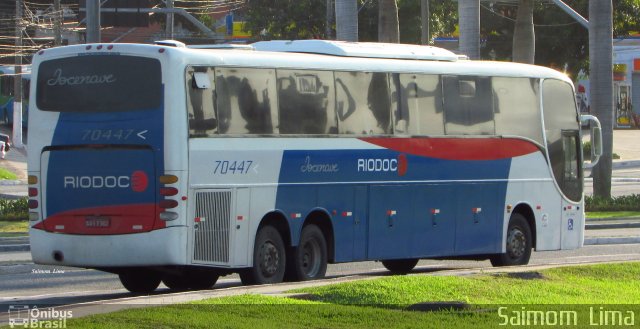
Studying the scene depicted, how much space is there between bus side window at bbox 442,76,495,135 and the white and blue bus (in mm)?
29

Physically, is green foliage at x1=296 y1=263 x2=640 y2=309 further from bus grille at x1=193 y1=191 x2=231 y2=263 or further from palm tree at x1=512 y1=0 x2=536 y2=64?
palm tree at x1=512 y1=0 x2=536 y2=64

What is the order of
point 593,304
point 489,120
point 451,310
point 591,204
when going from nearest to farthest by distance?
point 451,310
point 593,304
point 489,120
point 591,204

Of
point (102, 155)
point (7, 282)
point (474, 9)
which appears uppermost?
point (474, 9)

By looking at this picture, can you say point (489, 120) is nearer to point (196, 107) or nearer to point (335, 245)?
point (335, 245)

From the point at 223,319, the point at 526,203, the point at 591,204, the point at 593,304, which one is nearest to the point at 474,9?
the point at 591,204

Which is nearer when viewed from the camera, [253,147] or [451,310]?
[451,310]

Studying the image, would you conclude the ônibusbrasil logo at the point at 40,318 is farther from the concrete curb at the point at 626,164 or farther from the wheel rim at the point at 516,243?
the concrete curb at the point at 626,164

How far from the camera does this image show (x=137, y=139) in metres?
15.3

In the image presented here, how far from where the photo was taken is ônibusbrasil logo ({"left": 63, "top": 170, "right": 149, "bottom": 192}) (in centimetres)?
1520

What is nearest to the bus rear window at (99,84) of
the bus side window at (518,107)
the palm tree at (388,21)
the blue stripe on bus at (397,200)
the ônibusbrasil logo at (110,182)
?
the ônibusbrasil logo at (110,182)

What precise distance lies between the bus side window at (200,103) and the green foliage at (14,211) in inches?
597

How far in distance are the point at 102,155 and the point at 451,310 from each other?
17.2 feet

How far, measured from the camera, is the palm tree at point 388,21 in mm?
33875

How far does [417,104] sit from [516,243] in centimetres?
337
